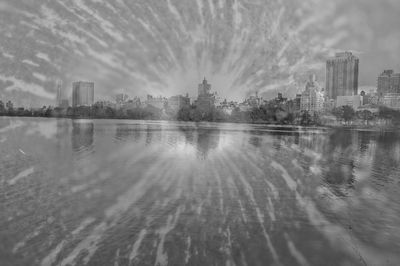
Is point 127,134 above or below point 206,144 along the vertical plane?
above

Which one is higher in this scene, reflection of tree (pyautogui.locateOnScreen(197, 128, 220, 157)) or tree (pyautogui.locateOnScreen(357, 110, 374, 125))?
tree (pyautogui.locateOnScreen(357, 110, 374, 125))

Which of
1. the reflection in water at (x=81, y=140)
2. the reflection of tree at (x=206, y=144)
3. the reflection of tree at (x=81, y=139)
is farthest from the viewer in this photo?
the reflection of tree at (x=81, y=139)

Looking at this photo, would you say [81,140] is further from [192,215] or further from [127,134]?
[192,215]

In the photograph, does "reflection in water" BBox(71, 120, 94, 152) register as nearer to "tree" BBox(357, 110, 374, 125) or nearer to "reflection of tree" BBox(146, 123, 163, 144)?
"reflection of tree" BBox(146, 123, 163, 144)

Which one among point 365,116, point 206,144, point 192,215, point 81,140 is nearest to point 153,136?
point 81,140

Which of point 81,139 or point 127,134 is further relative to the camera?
point 127,134

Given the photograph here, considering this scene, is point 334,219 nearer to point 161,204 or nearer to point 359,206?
point 359,206

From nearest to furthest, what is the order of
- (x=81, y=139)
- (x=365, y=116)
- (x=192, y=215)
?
(x=192, y=215) < (x=81, y=139) < (x=365, y=116)

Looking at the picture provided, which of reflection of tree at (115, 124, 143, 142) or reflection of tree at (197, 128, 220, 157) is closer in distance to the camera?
reflection of tree at (197, 128, 220, 157)

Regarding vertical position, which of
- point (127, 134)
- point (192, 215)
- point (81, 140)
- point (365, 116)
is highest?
point (365, 116)

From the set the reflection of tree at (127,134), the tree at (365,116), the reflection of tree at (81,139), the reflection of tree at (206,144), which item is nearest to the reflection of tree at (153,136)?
the reflection of tree at (127,134)

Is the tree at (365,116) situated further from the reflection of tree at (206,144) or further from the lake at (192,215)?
the lake at (192,215)

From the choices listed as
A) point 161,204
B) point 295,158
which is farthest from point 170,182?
point 295,158

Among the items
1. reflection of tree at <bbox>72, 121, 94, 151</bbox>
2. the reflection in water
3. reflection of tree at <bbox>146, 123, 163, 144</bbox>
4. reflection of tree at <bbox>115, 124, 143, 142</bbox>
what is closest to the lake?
the reflection in water
